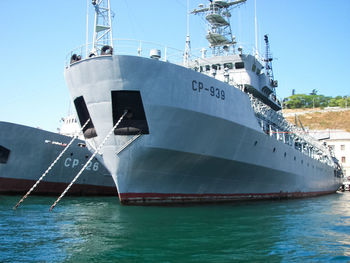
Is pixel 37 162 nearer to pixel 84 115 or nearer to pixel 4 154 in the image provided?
pixel 4 154

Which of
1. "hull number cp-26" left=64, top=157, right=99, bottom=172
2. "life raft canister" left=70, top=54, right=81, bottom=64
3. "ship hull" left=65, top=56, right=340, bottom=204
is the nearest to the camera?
"ship hull" left=65, top=56, right=340, bottom=204

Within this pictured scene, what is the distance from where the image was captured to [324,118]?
81.4m

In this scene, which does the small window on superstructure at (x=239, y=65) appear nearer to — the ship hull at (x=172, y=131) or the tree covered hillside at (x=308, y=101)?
the ship hull at (x=172, y=131)

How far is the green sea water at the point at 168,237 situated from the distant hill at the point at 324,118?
7221 cm

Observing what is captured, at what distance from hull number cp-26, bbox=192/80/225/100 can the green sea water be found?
4828 millimetres

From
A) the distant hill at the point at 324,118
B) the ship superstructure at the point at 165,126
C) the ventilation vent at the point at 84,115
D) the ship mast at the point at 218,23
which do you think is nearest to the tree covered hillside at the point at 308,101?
the distant hill at the point at 324,118

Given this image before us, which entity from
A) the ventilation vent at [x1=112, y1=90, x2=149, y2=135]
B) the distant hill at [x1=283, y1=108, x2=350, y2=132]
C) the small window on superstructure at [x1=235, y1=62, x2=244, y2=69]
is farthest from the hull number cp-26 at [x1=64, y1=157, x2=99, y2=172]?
the distant hill at [x1=283, y1=108, x2=350, y2=132]

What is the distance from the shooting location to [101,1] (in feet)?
53.7

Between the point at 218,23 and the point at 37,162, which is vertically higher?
the point at 218,23

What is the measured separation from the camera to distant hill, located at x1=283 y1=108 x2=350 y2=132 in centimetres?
7688

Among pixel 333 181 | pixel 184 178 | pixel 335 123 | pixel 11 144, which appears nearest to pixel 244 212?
pixel 184 178

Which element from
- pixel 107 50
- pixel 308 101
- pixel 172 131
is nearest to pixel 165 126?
pixel 172 131

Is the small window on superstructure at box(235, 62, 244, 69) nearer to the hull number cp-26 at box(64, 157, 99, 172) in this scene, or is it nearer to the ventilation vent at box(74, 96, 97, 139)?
the ventilation vent at box(74, 96, 97, 139)

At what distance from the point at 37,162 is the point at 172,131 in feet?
35.6
